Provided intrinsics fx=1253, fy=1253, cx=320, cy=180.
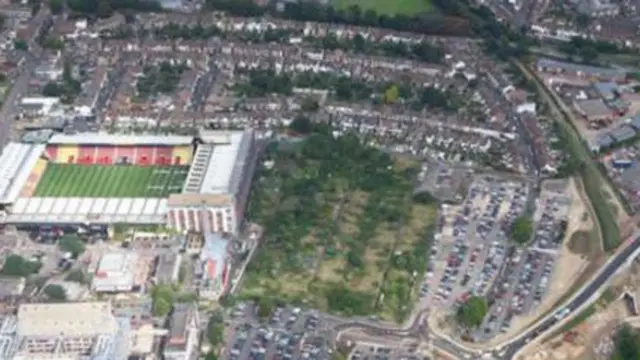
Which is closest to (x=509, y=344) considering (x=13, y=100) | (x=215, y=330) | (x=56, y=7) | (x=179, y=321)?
(x=215, y=330)

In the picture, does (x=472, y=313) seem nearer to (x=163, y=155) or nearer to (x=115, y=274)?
(x=115, y=274)

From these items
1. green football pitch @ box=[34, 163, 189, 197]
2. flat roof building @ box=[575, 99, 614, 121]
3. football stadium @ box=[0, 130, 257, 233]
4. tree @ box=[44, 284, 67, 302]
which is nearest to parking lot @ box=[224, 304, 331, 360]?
football stadium @ box=[0, 130, 257, 233]

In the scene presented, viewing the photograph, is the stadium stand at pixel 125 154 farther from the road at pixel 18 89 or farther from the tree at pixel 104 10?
Answer: the tree at pixel 104 10

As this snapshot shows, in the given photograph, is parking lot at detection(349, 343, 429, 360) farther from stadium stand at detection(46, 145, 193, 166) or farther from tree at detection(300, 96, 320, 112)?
tree at detection(300, 96, 320, 112)

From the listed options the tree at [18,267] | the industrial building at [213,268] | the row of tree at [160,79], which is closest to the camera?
the industrial building at [213,268]

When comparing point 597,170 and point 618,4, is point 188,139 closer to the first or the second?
point 597,170

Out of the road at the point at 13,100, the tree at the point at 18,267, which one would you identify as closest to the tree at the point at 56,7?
the road at the point at 13,100
